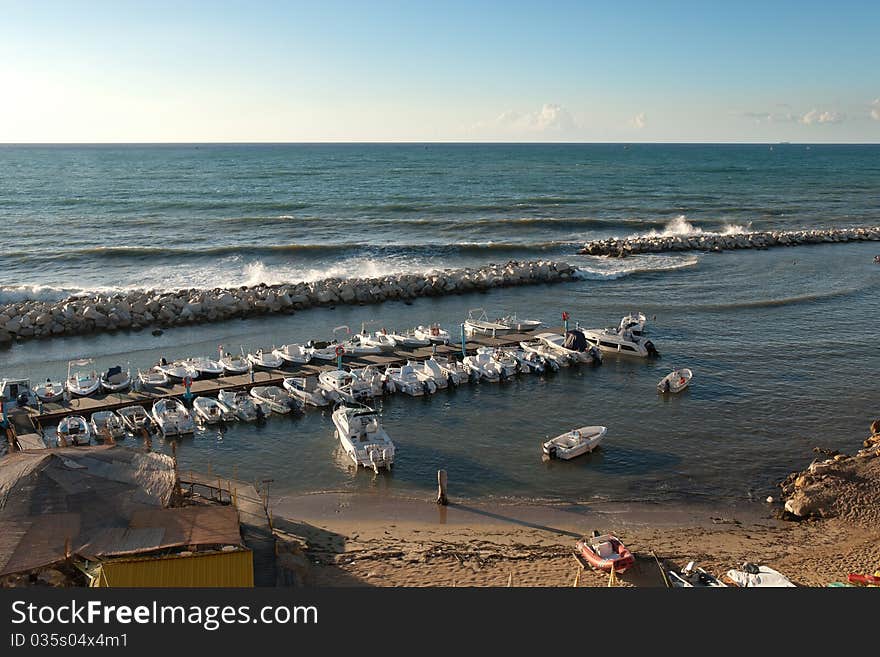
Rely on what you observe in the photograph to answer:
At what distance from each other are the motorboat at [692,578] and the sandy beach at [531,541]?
1.48ft

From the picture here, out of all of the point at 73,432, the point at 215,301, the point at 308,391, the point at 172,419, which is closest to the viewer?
the point at 73,432

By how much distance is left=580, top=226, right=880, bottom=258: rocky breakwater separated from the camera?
217 feet

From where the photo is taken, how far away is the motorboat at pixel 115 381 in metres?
31.8

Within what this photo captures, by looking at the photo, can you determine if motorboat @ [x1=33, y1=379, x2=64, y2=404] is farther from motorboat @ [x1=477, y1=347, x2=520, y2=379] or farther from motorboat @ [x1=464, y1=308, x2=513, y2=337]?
motorboat @ [x1=464, y1=308, x2=513, y2=337]

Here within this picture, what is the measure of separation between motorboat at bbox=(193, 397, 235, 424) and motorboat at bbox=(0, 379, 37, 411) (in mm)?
6891

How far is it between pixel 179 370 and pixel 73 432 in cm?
643

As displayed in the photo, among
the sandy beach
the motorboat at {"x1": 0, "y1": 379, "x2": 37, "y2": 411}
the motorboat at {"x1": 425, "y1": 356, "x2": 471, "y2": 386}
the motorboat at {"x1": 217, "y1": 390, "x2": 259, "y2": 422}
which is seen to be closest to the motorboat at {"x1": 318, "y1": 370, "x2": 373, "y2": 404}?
the motorboat at {"x1": 217, "y1": 390, "x2": 259, "y2": 422}

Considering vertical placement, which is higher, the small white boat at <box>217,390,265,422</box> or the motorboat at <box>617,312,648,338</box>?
the motorboat at <box>617,312,648,338</box>

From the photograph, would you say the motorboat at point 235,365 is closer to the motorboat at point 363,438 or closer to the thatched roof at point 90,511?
the motorboat at point 363,438

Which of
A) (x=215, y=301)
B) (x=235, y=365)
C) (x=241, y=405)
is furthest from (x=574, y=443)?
(x=215, y=301)

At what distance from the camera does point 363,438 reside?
2636 cm

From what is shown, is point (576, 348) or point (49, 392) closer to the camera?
point (49, 392)

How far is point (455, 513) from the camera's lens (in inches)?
894

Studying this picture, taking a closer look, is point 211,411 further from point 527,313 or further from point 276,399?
point 527,313
